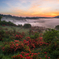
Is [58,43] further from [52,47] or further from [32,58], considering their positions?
[32,58]

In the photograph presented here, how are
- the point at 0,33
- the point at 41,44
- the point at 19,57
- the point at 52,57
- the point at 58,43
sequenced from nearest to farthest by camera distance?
the point at 19,57, the point at 52,57, the point at 58,43, the point at 41,44, the point at 0,33

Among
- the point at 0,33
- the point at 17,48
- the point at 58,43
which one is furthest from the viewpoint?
the point at 0,33

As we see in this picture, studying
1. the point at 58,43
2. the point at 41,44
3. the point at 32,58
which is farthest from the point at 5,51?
the point at 58,43

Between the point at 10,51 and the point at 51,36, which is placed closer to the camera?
the point at 10,51

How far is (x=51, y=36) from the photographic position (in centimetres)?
662

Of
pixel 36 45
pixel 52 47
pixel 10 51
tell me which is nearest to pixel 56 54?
pixel 52 47

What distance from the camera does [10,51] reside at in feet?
17.7

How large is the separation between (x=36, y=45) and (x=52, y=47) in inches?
89.2

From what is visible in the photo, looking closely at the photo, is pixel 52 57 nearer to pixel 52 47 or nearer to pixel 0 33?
pixel 52 47

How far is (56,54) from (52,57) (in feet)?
1.12

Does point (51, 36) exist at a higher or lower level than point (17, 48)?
higher

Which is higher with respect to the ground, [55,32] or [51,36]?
[55,32]

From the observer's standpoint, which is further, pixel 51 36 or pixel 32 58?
pixel 51 36

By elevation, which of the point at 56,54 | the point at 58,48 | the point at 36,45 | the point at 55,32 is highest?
the point at 55,32
